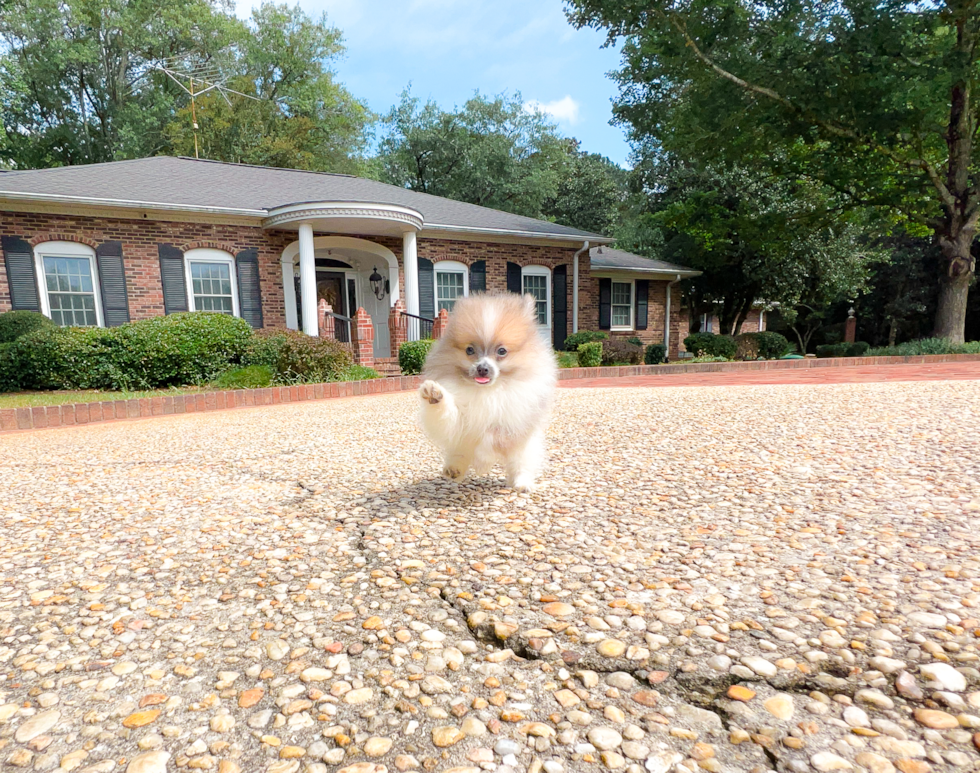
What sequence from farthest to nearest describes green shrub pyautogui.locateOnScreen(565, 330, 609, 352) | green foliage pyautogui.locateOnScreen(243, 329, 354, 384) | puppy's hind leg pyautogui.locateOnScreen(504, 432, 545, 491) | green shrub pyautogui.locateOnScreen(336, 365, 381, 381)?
green shrub pyautogui.locateOnScreen(565, 330, 609, 352) < green shrub pyautogui.locateOnScreen(336, 365, 381, 381) < green foliage pyautogui.locateOnScreen(243, 329, 354, 384) < puppy's hind leg pyautogui.locateOnScreen(504, 432, 545, 491)

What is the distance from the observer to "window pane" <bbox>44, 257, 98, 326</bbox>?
42.4 ft

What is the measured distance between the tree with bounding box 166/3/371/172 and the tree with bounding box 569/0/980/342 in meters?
17.7

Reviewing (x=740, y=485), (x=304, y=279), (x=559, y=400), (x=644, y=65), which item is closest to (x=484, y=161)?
(x=644, y=65)

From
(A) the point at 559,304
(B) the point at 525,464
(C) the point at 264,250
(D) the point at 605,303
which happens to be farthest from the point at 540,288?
(B) the point at 525,464

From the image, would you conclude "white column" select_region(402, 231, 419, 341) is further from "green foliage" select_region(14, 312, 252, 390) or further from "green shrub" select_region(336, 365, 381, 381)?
"green foliage" select_region(14, 312, 252, 390)

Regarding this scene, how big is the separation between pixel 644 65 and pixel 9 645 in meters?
20.1

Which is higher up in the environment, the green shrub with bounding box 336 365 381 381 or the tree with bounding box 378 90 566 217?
the tree with bounding box 378 90 566 217

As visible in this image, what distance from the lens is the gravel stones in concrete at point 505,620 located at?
1.23m

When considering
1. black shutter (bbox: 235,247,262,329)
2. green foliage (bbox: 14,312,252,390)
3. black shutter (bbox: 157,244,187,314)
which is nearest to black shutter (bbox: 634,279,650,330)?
black shutter (bbox: 235,247,262,329)

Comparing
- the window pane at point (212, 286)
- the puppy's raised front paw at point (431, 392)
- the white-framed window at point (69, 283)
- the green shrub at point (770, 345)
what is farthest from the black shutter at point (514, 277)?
the puppy's raised front paw at point (431, 392)

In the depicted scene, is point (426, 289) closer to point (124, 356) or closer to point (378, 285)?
point (378, 285)

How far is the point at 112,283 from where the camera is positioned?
13.3 m

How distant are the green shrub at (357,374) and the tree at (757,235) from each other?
13.3 meters

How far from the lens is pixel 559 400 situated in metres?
7.61
